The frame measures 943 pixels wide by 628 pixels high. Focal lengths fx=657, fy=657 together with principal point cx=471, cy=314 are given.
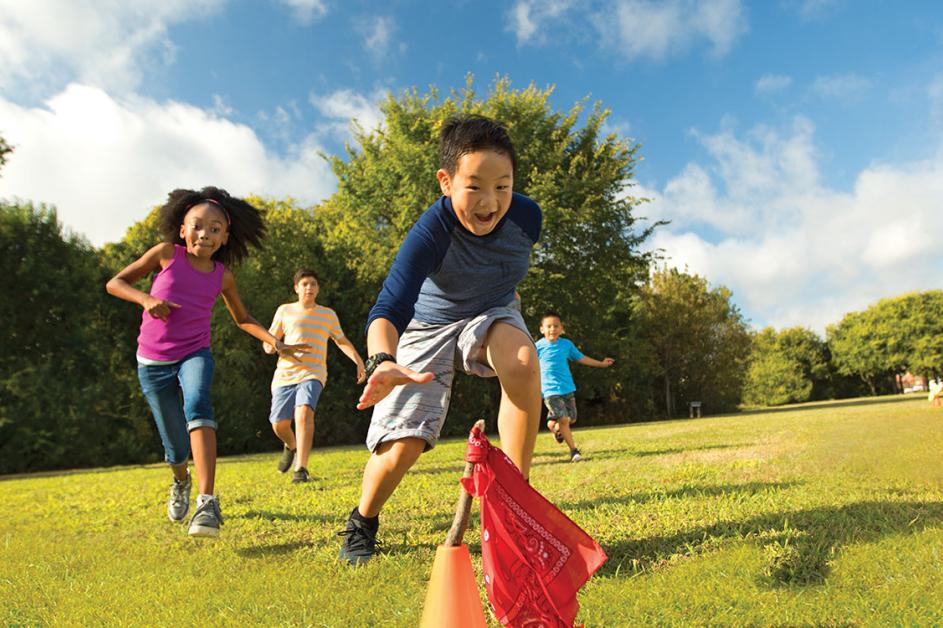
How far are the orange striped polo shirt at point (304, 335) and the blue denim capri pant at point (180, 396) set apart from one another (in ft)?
7.83

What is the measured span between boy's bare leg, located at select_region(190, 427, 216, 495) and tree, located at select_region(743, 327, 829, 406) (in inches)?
2317

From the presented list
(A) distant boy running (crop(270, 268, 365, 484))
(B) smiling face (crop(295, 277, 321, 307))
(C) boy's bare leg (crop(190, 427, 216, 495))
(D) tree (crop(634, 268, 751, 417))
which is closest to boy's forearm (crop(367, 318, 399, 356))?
(C) boy's bare leg (crop(190, 427, 216, 495))

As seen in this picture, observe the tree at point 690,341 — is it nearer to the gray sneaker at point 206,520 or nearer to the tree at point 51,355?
the tree at point 51,355

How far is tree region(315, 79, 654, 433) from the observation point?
2261 cm

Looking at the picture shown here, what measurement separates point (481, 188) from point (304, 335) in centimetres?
485

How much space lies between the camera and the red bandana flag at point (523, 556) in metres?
1.89

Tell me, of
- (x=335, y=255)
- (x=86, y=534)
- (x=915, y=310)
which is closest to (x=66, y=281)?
(x=335, y=255)

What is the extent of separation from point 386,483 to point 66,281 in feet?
55.8

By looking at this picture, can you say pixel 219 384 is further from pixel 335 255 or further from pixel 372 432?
pixel 372 432

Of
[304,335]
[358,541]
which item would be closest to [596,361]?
[304,335]

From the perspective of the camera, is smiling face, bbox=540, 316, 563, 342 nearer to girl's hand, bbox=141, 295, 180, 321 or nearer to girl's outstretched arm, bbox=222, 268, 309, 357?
girl's outstretched arm, bbox=222, 268, 309, 357

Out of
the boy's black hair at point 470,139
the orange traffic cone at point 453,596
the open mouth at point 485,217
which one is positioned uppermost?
the boy's black hair at point 470,139

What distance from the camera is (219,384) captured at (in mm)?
18797

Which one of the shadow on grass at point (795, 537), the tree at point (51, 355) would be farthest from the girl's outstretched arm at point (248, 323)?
the tree at point (51, 355)
